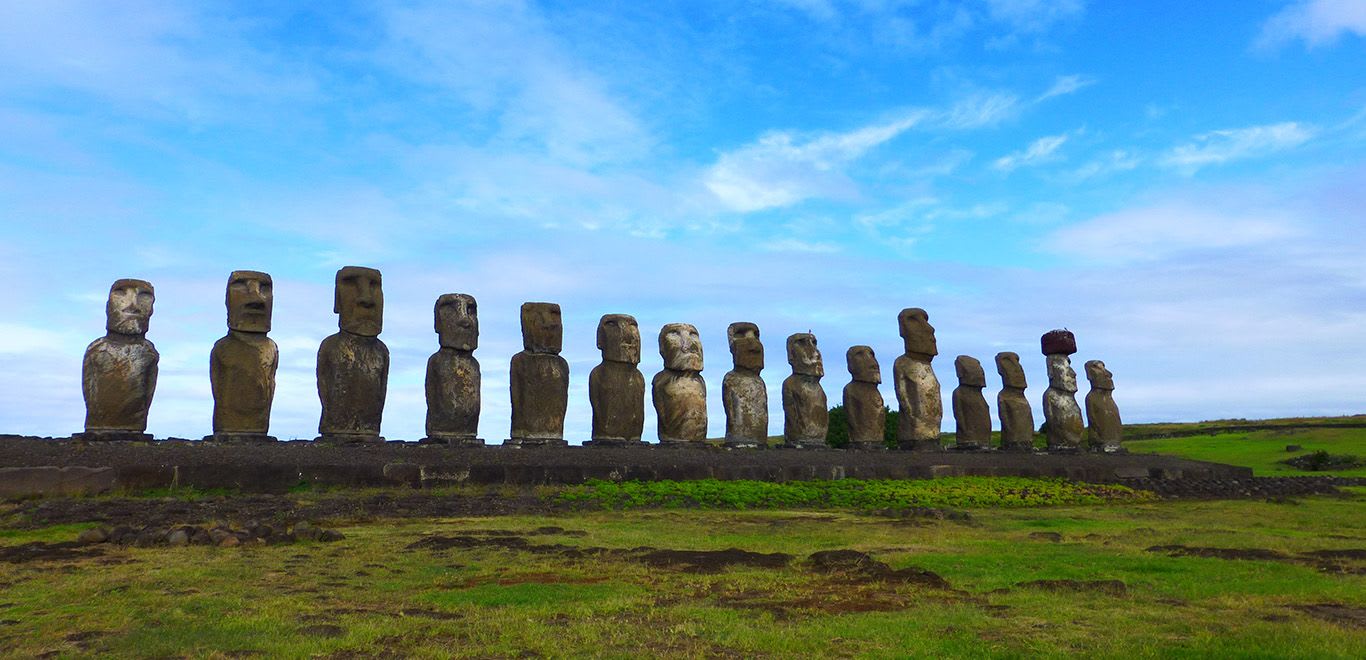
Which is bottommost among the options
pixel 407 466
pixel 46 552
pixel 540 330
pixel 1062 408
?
pixel 46 552

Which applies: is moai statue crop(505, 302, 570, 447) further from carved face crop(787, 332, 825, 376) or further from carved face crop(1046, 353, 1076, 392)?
carved face crop(1046, 353, 1076, 392)

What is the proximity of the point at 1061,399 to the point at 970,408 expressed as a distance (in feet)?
11.0

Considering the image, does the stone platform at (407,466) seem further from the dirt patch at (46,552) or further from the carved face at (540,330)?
the dirt patch at (46,552)

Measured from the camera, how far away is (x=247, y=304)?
53.6ft

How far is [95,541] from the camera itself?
8750 mm

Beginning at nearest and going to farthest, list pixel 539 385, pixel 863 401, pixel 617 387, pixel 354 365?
pixel 354 365 → pixel 539 385 → pixel 617 387 → pixel 863 401

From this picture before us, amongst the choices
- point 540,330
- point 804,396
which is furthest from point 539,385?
point 804,396

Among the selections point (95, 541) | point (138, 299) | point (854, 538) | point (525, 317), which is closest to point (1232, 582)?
point (854, 538)

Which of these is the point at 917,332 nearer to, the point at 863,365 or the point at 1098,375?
the point at 863,365

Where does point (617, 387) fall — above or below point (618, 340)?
below

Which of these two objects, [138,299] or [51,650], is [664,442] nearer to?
[138,299]

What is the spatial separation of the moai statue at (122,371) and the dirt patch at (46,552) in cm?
726

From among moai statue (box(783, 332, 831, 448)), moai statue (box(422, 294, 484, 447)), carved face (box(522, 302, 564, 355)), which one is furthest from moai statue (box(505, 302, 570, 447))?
moai statue (box(783, 332, 831, 448))

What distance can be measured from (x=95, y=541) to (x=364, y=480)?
5328 millimetres
